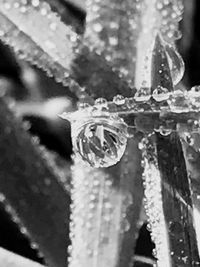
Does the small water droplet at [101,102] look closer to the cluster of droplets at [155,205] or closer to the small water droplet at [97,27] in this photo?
the cluster of droplets at [155,205]

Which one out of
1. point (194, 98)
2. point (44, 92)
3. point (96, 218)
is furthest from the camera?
point (44, 92)

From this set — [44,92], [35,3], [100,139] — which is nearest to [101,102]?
[100,139]

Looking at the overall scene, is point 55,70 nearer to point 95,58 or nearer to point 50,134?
point 95,58

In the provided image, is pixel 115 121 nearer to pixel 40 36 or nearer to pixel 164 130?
pixel 164 130

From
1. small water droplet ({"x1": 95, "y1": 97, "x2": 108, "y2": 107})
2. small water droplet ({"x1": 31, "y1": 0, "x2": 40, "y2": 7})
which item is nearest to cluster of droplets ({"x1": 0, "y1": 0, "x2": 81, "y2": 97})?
small water droplet ({"x1": 31, "y1": 0, "x2": 40, "y2": 7})

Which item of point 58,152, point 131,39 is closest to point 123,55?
point 131,39
